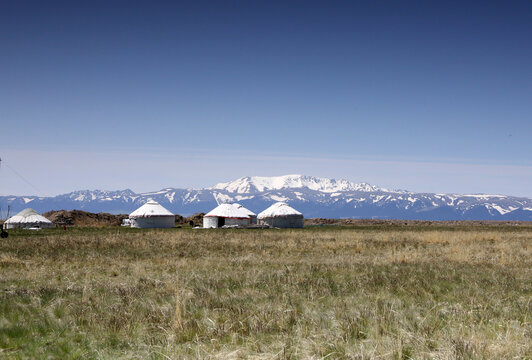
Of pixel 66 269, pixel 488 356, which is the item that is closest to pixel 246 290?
pixel 488 356

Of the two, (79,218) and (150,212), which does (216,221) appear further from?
(79,218)

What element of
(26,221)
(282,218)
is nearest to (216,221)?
(282,218)

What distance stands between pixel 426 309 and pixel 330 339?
3837 millimetres

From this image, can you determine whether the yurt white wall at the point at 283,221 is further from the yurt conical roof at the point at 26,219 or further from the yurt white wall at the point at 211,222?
the yurt conical roof at the point at 26,219

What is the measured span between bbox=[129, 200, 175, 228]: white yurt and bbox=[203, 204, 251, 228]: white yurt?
616 centimetres

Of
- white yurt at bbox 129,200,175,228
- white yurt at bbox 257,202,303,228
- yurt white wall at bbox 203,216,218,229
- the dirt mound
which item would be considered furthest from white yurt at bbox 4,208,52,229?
white yurt at bbox 257,202,303,228

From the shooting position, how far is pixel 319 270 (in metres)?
18.4

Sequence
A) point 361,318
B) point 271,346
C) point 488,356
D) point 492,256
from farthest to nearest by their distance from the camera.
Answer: point 492,256, point 361,318, point 271,346, point 488,356

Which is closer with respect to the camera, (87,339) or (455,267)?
(87,339)

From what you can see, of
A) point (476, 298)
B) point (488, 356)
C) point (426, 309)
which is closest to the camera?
point (488, 356)

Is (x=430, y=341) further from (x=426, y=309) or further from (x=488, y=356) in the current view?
(x=426, y=309)

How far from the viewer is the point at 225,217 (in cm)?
7994

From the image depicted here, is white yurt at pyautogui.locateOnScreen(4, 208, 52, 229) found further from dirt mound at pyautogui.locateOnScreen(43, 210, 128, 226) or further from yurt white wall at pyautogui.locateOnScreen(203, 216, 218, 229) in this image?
yurt white wall at pyautogui.locateOnScreen(203, 216, 218, 229)

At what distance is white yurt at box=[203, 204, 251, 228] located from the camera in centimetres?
7938
